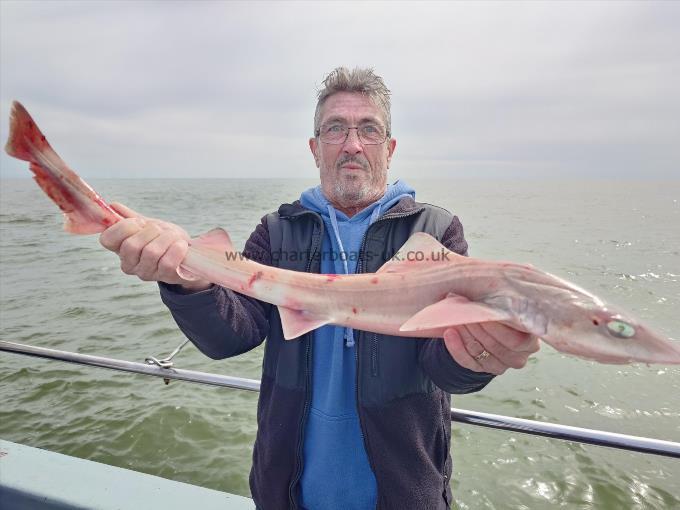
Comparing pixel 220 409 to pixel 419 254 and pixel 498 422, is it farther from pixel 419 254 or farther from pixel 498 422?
pixel 419 254

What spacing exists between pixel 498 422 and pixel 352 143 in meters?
2.21

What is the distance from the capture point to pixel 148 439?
7.29m

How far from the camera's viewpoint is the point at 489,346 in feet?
7.47

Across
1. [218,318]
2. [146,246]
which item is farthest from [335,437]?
[146,246]

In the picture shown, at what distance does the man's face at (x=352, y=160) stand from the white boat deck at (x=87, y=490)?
2515mm

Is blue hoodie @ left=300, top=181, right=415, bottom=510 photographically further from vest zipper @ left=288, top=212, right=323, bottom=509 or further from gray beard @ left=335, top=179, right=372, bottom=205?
gray beard @ left=335, top=179, right=372, bottom=205

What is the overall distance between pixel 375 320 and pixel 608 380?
9.83 metres

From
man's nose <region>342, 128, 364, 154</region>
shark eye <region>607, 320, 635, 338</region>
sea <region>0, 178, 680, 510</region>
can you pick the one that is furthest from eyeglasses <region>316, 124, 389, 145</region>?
sea <region>0, 178, 680, 510</region>

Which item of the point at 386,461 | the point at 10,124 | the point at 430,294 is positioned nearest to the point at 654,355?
the point at 430,294

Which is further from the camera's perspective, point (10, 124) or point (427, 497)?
point (427, 497)

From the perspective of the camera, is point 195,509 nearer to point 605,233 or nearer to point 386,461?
point 386,461

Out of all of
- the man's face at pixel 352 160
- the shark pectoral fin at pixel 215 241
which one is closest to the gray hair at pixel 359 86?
the man's face at pixel 352 160

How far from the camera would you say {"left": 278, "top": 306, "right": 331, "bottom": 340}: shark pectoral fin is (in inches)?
97.0

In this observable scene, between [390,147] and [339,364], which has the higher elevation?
[390,147]
